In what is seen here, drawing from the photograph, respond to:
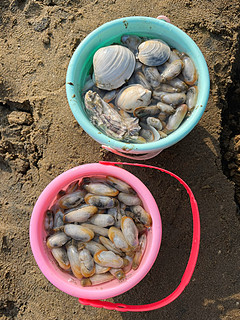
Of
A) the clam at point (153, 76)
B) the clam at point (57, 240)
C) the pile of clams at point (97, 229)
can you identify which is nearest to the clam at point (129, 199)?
the pile of clams at point (97, 229)

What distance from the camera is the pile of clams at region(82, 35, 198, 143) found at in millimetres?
1532

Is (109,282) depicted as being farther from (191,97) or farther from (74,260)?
(191,97)

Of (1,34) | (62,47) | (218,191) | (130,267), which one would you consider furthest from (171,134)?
(1,34)

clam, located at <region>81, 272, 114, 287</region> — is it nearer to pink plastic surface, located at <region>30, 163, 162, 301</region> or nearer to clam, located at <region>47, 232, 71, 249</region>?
pink plastic surface, located at <region>30, 163, 162, 301</region>

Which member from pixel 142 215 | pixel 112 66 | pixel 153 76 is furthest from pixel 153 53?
pixel 142 215

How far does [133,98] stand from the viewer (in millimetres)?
1533

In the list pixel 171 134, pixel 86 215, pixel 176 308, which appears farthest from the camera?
pixel 176 308

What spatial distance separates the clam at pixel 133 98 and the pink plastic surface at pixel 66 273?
31cm

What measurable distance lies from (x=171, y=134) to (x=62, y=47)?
90 centimetres

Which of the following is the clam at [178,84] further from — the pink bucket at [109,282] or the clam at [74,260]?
the clam at [74,260]

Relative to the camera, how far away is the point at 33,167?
186cm

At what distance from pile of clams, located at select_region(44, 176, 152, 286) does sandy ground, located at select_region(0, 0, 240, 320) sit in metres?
0.26

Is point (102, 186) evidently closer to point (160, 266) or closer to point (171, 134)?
point (171, 134)

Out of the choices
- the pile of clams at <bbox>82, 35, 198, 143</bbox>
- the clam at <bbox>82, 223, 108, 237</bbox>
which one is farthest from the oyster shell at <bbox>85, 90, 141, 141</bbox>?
the clam at <bbox>82, 223, 108, 237</bbox>
